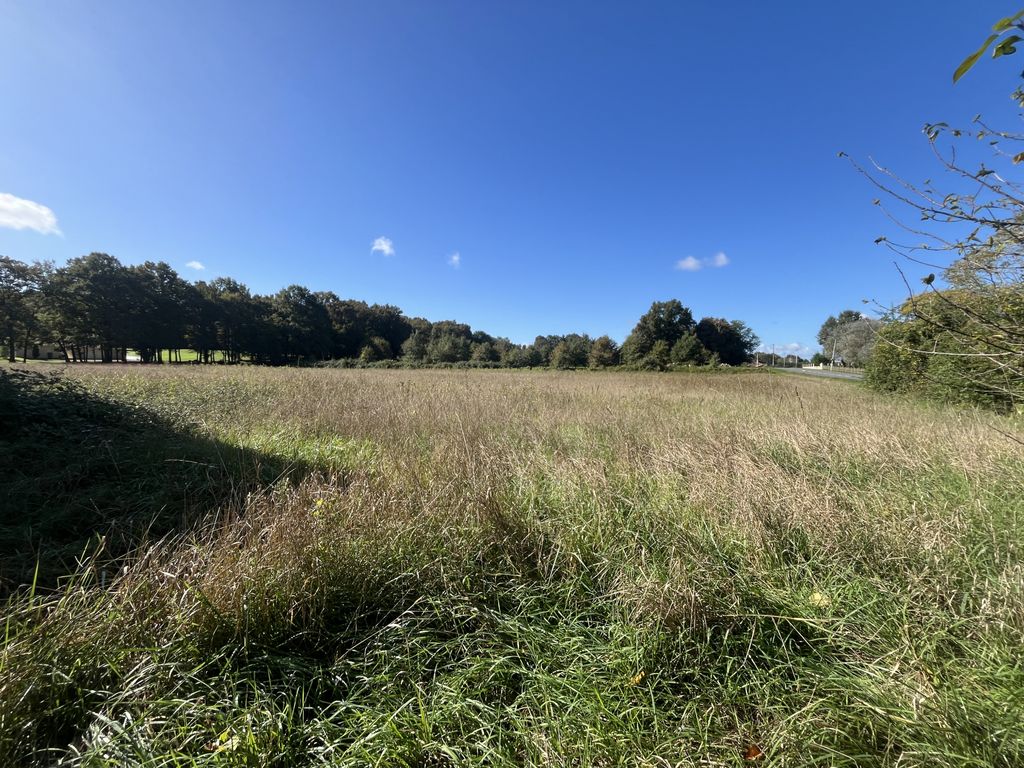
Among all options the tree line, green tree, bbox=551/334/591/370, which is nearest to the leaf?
the tree line

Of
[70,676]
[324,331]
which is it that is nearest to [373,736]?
[70,676]

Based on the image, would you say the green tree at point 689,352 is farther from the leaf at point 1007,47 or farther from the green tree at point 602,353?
the leaf at point 1007,47

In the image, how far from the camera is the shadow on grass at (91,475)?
254 centimetres

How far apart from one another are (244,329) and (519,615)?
187 feet

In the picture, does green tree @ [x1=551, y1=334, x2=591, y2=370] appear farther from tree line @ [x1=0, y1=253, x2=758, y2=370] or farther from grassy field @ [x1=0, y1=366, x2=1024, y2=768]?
grassy field @ [x1=0, y1=366, x2=1024, y2=768]

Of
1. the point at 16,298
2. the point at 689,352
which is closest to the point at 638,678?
the point at 689,352

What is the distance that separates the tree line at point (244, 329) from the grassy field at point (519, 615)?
33.0 metres

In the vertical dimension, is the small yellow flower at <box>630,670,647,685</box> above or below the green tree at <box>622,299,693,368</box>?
below

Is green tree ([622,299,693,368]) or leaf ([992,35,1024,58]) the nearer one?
leaf ([992,35,1024,58])

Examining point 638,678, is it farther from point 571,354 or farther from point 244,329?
point 244,329

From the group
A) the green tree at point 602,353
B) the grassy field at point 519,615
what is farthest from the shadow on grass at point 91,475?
the green tree at point 602,353

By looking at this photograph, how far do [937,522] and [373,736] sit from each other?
381 centimetres

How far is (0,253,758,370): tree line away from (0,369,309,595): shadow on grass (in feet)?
114

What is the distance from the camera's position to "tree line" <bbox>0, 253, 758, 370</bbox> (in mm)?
33625
